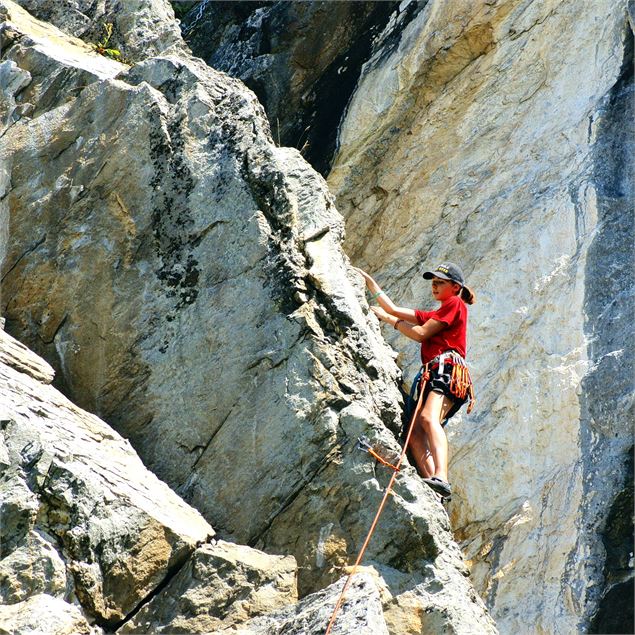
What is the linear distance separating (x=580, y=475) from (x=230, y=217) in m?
4.66

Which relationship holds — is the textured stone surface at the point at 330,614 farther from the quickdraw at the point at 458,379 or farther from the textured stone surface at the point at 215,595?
the quickdraw at the point at 458,379

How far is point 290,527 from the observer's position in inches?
347

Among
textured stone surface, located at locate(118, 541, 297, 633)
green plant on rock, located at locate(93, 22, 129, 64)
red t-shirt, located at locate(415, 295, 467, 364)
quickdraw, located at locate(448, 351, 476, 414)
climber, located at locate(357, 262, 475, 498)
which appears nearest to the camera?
textured stone surface, located at locate(118, 541, 297, 633)

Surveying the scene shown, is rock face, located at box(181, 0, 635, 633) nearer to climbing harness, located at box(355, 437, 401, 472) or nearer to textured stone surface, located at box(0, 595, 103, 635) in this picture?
climbing harness, located at box(355, 437, 401, 472)

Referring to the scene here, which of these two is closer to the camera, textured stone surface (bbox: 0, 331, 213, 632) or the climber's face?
textured stone surface (bbox: 0, 331, 213, 632)

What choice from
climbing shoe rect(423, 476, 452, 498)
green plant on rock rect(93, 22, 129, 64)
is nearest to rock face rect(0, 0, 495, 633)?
climbing shoe rect(423, 476, 452, 498)

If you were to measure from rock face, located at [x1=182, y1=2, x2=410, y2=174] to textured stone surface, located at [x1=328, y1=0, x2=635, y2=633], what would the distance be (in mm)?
375

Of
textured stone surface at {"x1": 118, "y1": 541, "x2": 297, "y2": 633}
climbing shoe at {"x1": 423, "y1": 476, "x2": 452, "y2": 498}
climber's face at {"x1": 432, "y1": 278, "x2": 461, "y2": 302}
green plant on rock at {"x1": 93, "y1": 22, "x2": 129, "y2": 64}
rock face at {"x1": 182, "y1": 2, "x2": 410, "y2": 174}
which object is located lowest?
textured stone surface at {"x1": 118, "y1": 541, "x2": 297, "y2": 633}

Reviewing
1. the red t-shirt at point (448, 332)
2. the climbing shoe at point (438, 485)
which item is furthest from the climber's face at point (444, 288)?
the climbing shoe at point (438, 485)

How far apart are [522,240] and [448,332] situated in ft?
9.74

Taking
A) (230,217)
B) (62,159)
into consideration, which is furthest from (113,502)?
(62,159)

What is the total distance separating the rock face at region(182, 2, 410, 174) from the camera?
14.5 meters

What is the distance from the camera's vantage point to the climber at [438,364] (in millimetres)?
9594

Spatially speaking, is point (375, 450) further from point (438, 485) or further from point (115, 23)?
point (115, 23)
